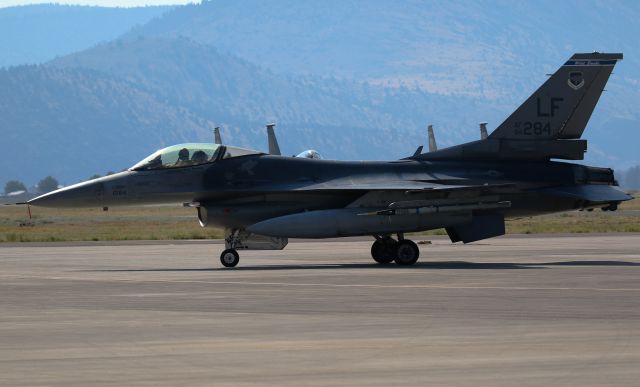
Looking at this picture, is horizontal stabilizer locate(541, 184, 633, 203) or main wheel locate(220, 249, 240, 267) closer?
main wheel locate(220, 249, 240, 267)

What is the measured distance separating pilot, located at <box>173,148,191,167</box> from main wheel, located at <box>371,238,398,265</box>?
428 cm

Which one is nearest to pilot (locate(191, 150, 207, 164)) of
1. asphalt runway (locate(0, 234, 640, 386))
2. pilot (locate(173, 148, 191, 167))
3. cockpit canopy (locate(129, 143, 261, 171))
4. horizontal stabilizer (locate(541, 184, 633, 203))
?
cockpit canopy (locate(129, 143, 261, 171))

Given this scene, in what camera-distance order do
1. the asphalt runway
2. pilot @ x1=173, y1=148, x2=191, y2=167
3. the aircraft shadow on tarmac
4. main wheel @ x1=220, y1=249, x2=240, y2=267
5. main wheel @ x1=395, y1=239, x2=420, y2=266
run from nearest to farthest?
the asphalt runway < the aircraft shadow on tarmac < main wheel @ x1=395, y1=239, x2=420, y2=266 < main wheel @ x1=220, y1=249, x2=240, y2=267 < pilot @ x1=173, y1=148, x2=191, y2=167

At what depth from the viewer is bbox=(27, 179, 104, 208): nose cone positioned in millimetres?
25203

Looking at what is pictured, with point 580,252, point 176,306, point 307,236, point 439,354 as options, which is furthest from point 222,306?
point 580,252

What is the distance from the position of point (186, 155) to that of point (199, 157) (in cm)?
27

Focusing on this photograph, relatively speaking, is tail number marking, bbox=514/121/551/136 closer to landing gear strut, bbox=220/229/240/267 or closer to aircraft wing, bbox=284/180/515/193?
aircraft wing, bbox=284/180/515/193

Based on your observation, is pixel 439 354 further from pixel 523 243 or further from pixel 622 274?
pixel 523 243

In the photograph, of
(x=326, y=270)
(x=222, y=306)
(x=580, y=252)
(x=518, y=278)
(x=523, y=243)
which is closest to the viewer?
(x=222, y=306)

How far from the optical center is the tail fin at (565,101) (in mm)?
26297

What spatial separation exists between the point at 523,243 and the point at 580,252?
5.95 metres

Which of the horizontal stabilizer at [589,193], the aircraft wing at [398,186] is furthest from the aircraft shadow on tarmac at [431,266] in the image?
the aircraft wing at [398,186]

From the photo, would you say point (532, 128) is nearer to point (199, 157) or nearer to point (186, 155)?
point (199, 157)

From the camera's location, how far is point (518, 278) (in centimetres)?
2077
